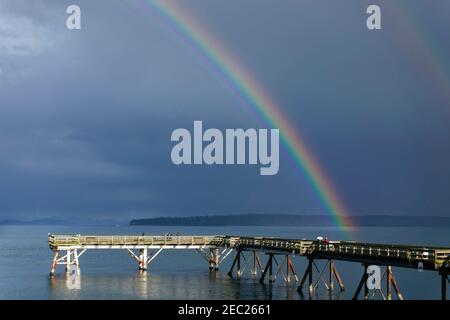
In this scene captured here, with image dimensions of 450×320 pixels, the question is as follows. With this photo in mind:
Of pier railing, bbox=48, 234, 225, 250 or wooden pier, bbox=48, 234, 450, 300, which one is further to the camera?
pier railing, bbox=48, 234, 225, 250

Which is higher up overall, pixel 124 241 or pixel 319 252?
pixel 124 241

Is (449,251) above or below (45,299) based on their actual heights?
above

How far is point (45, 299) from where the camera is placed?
6181 cm

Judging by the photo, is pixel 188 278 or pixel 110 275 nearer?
pixel 188 278

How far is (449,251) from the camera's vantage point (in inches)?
1961

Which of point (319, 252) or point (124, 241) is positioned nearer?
point (319, 252)

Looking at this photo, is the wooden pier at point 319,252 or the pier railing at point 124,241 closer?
the wooden pier at point 319,252
